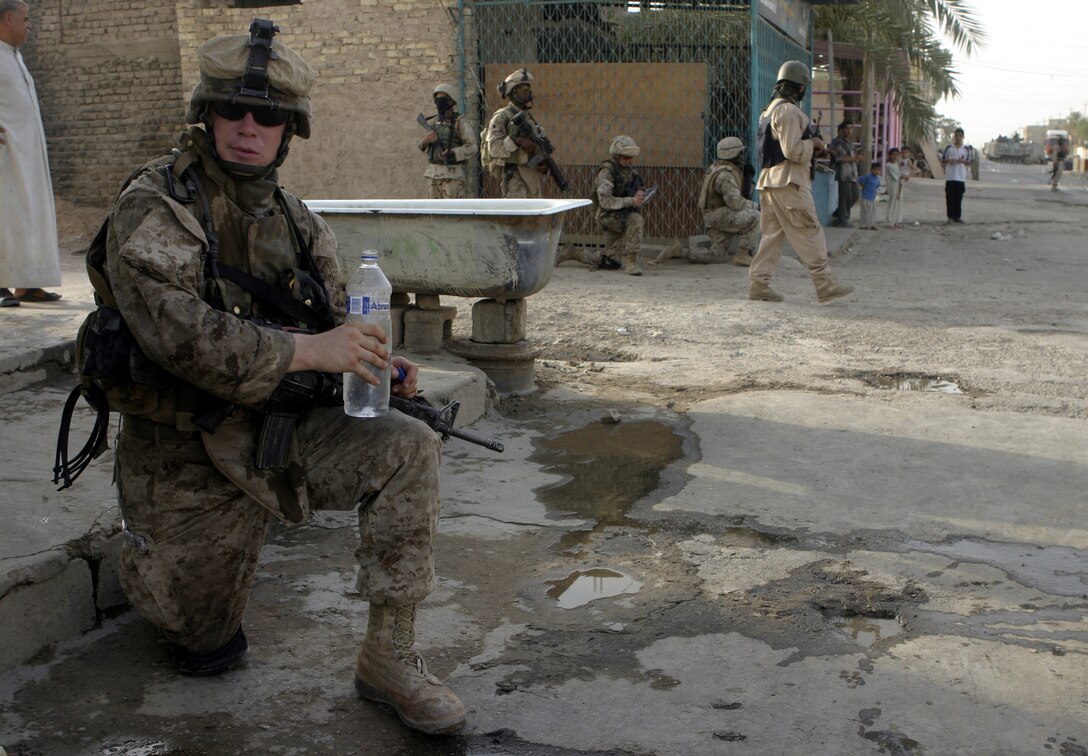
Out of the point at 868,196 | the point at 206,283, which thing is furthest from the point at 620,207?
the point at 206,283

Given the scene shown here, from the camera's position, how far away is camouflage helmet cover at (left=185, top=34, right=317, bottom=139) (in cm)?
241

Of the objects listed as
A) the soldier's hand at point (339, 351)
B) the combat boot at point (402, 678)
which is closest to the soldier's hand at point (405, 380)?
the soldier's hand at point (339, 351)

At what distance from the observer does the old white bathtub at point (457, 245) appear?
5129 millimetres

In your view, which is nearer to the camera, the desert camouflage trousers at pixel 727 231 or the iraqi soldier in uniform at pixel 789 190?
Result: the iraqi soldier in uniform at pixel 789 190

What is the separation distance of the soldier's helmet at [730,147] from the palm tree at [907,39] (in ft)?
24.7

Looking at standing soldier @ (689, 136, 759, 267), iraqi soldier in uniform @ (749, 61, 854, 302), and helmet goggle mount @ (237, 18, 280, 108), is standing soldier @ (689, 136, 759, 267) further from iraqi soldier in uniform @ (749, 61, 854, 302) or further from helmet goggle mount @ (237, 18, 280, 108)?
helmet goggle mount @ (237, 18, 280, 108)

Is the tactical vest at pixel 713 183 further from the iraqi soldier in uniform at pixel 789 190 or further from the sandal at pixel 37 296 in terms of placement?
the sandal at pixel 37 296

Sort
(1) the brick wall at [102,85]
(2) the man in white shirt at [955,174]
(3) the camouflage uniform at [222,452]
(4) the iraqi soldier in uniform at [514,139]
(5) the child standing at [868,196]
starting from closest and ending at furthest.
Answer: (3) the camouflage uniform at [222,452] → (4) the iraqi soldier in uniform at [514,139] → (1) the brick wall at [102,85] → (5) the child standing at [868,196] → (2) the man in white shirt at [955,174]

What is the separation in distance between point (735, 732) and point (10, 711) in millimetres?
1587

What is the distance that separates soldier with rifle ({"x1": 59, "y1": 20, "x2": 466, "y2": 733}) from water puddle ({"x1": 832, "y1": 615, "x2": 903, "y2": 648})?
3.70 feet

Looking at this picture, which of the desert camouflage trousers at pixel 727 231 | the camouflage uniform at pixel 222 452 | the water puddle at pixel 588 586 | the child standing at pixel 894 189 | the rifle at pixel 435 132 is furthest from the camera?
the child standing at pixel 894 189

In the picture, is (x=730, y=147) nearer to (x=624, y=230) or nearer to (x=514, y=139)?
(x=624, y=230)

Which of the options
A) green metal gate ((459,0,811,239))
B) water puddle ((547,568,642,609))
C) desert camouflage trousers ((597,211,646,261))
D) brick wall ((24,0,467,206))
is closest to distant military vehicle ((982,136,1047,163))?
green metal gate ((459,0,811,239))

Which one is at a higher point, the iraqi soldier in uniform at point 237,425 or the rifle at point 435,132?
the rifle at point 435,132
